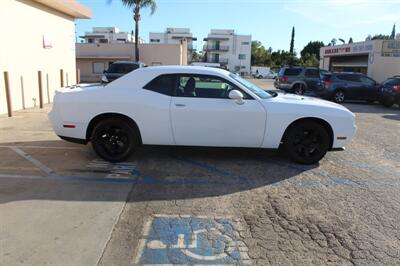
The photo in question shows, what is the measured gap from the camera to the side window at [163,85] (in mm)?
6086

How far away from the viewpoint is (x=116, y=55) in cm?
4091

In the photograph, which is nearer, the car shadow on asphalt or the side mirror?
the car shadow on asphalt

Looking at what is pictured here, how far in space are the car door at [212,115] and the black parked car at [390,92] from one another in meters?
13.2

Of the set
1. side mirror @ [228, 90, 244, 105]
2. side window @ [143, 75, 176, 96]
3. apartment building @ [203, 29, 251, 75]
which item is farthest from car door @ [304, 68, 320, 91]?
apartment building @ [203, 29, 251, 75]

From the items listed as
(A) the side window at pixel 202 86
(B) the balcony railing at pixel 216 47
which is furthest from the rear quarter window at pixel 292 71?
(B) the balcony railing at pixel 216 47

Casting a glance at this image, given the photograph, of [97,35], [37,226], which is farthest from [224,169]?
[97,35]

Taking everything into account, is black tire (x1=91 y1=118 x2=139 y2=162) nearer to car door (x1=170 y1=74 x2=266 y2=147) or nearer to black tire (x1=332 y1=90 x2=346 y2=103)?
car door (x1=170 y1=74 x2=266 y2=147)

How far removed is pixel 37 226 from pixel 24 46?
1071cm

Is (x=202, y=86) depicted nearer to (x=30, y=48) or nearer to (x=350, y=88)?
(x=30, y=48)

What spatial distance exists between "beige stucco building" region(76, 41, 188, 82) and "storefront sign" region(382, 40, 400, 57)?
20822 mm

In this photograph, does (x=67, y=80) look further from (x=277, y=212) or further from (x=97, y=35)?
(x=97, y=35)

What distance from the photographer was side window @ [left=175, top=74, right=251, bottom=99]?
6.07 m

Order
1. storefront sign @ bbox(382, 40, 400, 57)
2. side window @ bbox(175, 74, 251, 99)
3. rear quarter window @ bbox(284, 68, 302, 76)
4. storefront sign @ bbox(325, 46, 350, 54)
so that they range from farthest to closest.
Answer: storefront sign @ bbox(325, 46, 350, 54)
storefront sign @ bbox(382, 40, 400, 57)
rear quarter window @ bbox(284, 68, 302, 76)
side window @ bbox(175, 74, 251, 99)

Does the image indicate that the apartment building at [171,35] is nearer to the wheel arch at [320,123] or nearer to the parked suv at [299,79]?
the parked suv at [299,79]
